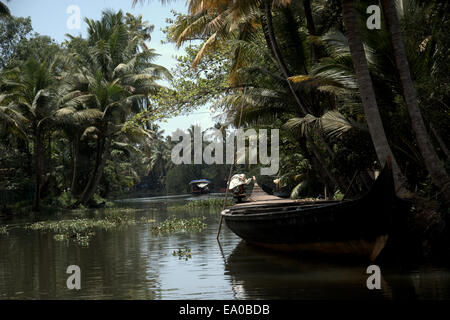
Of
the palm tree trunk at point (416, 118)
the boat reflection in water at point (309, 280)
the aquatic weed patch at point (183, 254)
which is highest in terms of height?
the palm tree trunk at point (416, 118)

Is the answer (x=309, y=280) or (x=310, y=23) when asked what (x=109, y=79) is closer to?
(x=310, y=23)

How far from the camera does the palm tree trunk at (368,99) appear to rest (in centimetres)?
923

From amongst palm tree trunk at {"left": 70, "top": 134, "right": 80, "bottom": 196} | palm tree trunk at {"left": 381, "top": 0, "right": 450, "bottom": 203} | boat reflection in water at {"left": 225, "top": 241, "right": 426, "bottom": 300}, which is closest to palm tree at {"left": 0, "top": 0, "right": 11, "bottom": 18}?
palm tree trunk at {"left": 70, "top": 134, "right": 80, "bottom": 196}

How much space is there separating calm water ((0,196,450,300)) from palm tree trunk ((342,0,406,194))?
6.60 ft

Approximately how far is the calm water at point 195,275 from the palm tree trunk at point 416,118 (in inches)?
64.1

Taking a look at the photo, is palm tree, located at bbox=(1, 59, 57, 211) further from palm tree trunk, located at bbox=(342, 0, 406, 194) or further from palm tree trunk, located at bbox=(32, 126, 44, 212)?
palm tree trunk, located at bbox=(342, 0, 406, 194)

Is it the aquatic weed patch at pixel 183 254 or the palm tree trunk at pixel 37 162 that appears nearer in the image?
the aquatic weed patch at pixel 183 254

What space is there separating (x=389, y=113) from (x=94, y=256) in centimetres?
790

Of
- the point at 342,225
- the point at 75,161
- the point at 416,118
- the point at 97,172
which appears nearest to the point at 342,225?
the point at 342,225

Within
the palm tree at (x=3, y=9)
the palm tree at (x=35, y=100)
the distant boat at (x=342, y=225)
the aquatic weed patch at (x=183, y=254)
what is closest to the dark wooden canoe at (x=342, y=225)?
the distant boat at (x=342, y=225)

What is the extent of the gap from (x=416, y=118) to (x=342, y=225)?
2439 mm

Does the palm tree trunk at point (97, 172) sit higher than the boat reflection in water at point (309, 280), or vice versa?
the palm tree trunk at point (97, 172)

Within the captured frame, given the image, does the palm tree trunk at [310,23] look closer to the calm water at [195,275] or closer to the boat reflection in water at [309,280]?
the calm water at [195,275]

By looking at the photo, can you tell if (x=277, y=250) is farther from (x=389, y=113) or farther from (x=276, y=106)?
(x=276, y=106)
